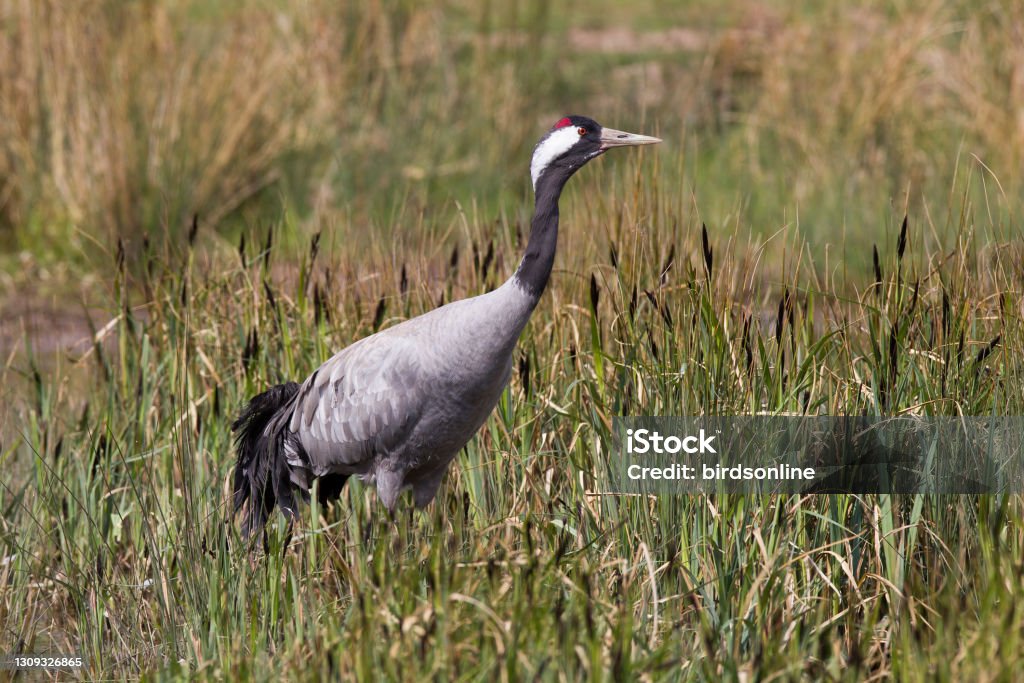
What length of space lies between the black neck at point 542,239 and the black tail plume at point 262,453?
3.42 ft

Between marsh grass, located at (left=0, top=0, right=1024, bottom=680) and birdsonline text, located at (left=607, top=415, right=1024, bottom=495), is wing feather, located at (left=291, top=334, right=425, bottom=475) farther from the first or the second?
birdsonline text, located at (left=607, top=415, right=1024, bottom=495)

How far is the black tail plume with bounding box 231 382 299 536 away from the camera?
4.23 meters

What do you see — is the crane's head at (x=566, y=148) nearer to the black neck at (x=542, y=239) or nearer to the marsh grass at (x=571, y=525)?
the black neck at (x=542, y=239)

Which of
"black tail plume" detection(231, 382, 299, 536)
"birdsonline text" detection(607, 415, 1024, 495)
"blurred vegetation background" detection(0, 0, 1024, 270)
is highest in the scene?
"blurred vegetation background" detection(0, 0, 1024, 270)

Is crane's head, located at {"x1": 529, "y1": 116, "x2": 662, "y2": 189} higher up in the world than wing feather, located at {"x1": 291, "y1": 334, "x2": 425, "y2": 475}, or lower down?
higher up

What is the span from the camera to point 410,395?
3861 mm

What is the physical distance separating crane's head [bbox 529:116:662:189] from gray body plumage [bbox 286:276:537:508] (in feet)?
1.27

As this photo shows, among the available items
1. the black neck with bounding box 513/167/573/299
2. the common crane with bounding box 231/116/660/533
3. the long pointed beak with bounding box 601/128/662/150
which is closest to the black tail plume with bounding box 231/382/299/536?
the common crane with bounding box 231/116/660/533

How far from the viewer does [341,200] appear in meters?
8.71

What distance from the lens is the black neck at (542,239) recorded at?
366 centimetres

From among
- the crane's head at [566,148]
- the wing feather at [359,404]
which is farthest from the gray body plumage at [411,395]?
the crane's head at [566,148]

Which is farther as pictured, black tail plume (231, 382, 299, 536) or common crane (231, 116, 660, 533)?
black tail plume (231, 382, 299, 536)

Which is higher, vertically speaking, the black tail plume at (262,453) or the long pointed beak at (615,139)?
the long pointed beak at (615,139)

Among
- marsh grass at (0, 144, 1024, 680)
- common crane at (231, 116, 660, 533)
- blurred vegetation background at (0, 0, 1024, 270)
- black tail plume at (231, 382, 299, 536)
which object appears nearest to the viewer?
marsh grass at (0, 144, 1024, 680)
